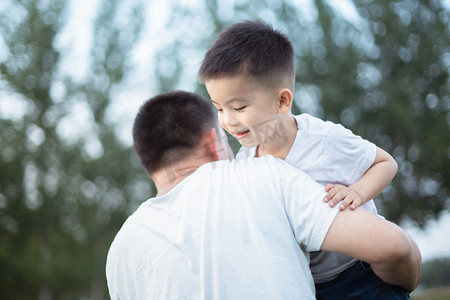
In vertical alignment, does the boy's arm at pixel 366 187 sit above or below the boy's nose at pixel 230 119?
below

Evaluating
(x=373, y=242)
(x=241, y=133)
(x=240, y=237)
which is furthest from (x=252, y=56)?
(x=373, y=242)

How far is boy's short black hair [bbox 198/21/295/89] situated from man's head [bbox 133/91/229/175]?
0.16 metres

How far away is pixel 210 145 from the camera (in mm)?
2084

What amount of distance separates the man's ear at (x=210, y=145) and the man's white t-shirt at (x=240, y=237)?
444mm

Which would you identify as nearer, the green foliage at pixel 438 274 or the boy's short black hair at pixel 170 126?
the boy's short black hair at pixel 170 126

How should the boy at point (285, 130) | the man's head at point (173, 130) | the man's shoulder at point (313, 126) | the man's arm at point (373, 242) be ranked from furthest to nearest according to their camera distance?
the man's head at point (173, 130) < the man's shoulder at point (313, 126) < the boy at point (285, 130) < the man's arm at point (373, 242)

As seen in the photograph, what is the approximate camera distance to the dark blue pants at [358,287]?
1.67 m

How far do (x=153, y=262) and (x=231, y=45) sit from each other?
1.03m

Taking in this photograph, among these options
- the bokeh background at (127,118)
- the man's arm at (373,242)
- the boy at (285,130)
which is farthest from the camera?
the bokeh background at (127,118)

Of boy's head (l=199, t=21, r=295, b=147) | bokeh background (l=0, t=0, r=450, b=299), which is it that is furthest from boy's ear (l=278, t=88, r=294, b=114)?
bokeh background (l=0, t=0, r=450, b=299)

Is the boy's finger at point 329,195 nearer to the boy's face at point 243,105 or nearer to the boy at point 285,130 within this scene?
the boy at point 285,130

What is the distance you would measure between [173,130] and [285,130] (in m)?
0.53

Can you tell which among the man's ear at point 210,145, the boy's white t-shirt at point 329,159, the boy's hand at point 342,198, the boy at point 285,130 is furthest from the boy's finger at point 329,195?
the man's ear at point 210,145

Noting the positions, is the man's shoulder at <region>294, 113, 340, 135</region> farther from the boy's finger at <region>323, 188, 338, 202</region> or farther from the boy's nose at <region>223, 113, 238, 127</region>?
the boy's finger at <region>323, 188, 338, 202</region>
